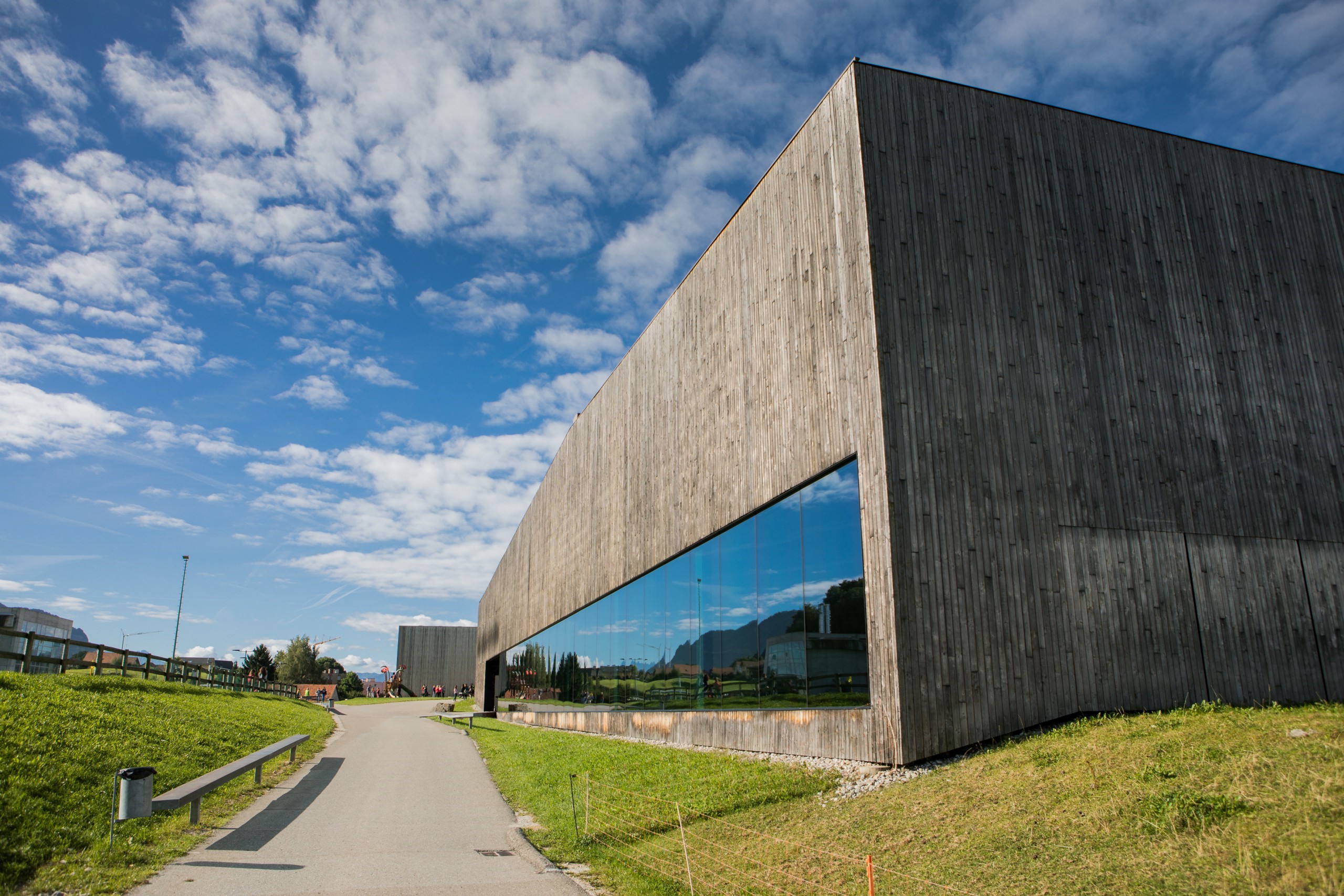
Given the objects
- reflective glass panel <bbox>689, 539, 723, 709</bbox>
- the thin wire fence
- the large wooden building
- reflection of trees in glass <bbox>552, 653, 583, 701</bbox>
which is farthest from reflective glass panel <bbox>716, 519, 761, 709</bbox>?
reflection of trees in glass <bbox>552, 653, 583, 701</bbox>

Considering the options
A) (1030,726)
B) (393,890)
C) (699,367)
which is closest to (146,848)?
(393,890)

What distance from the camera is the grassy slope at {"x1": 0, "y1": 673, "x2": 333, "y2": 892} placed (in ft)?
25.5

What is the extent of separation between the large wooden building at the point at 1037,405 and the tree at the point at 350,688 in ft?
206

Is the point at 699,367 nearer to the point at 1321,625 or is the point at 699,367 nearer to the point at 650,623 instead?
the point at 650,623

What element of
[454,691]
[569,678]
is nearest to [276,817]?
[569,678]

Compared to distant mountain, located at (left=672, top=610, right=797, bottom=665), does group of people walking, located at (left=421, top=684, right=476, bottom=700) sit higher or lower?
lower

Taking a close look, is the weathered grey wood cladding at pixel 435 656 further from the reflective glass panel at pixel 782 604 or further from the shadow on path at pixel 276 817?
the reflective glass panel at pixel 782 604

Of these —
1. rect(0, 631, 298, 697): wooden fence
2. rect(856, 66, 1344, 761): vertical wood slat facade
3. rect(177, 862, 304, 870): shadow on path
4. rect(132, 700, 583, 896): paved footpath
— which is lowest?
Answer: rect(132, 700, 583, 896): paved footpath

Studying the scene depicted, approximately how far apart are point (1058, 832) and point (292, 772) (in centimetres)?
1504

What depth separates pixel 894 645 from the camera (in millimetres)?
10625

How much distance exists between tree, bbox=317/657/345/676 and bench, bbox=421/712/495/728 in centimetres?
3843

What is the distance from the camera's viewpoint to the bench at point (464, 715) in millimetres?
32875

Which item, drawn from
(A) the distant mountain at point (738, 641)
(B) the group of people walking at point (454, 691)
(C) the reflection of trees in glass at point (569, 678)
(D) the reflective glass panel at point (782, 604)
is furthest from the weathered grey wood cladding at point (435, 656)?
(D) the reflective glass panel at point (782, 604)

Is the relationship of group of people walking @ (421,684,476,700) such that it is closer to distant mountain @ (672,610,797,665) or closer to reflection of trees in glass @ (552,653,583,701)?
reflection of trees in glass @ (552,653,583,701)
